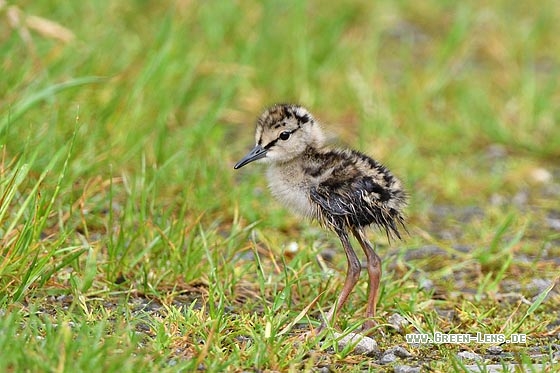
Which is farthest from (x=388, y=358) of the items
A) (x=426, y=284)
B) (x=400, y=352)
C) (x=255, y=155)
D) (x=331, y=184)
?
(x=255, y=155)

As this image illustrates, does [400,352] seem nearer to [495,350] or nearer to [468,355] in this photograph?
[468,355]

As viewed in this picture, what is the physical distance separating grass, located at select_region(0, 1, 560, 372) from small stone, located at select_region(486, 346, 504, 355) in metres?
0.05

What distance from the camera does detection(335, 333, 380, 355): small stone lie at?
13.6 ft

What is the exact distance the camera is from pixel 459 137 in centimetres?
746

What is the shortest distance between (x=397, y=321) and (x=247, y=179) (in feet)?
7.26

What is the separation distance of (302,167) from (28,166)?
1274 millimetres

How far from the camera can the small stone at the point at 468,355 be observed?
4143mm

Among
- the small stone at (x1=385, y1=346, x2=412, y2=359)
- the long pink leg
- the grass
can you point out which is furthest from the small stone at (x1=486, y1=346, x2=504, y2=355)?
the long pink leg

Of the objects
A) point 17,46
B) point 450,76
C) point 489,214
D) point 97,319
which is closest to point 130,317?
point 97,319

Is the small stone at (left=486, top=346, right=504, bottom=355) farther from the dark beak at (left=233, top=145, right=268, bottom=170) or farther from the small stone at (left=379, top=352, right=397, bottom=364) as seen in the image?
the dark beak at (left=233, top=145, right=268, bottom=170)

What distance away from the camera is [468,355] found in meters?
4.17

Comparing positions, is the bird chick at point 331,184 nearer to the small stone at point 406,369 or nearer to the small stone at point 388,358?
the small stone at point 388,358

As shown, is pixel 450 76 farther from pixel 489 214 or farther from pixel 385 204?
pixel 385 204

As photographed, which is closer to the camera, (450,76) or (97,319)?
(97,319)
